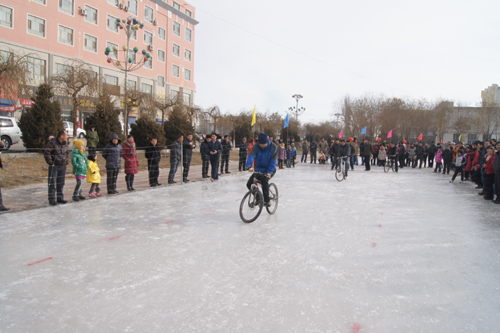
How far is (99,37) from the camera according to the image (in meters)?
37.4

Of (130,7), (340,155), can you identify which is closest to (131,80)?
(130,7)

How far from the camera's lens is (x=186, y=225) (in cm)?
640

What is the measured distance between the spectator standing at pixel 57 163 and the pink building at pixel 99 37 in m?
13.9

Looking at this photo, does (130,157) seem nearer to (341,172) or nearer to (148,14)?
(341,172)

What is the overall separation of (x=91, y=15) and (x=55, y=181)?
34.6 metres

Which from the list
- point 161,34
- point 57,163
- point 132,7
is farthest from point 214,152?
point 161,34

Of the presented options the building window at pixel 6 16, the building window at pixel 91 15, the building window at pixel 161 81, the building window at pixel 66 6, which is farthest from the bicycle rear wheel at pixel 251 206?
the building window at pixel 161 81

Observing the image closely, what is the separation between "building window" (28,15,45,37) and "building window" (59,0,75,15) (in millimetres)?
2600

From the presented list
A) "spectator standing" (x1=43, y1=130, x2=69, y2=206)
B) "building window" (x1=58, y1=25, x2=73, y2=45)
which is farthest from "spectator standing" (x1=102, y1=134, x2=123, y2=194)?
"building window" (x1=58, y1=25, x2=73, y2=45)

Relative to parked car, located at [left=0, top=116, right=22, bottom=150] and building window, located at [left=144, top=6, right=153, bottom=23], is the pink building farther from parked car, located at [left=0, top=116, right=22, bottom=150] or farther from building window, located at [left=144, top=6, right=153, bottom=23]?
parked car, located at [left=0, top=116, right=22, bottom=150]

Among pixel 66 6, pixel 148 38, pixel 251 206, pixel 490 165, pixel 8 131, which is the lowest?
pixel 251 206

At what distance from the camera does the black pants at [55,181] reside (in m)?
7.98

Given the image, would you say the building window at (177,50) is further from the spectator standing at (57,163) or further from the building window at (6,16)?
the spectator standing at (57,163)

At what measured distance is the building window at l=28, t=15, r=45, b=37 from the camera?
30.3 meters
